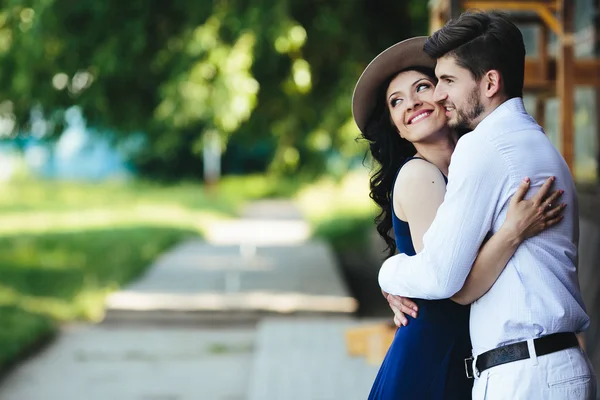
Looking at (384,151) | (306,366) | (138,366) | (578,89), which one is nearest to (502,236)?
(384,151)

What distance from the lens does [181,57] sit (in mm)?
9344

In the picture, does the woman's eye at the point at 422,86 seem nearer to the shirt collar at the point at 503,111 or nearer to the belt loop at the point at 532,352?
the shirt collar at the point at 503,111

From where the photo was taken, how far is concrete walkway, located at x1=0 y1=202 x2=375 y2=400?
723 centimetres

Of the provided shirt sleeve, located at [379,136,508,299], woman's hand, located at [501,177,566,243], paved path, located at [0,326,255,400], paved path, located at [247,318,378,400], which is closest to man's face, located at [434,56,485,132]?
shirt sleeve, located at [379,136,508,299]

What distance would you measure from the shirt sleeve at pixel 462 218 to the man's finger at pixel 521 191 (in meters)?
0.04

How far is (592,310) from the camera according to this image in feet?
19.6

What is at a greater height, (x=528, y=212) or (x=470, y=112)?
(x=470, y=112)

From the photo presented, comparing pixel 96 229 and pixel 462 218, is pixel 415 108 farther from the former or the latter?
pixel 96 229

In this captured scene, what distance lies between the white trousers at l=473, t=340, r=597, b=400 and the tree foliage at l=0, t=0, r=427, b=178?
20.5ft

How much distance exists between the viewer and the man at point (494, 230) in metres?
2.29

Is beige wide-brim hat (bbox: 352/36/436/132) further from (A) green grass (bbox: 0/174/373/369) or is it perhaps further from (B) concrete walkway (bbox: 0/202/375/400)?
(A) green grass (bbox: 0/174/373/369)

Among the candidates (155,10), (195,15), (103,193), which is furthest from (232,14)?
(103,193)

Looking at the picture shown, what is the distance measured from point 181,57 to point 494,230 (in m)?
7.30

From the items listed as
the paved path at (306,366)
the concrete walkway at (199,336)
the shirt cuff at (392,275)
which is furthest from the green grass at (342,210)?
the shirt cuff at (392,275)
